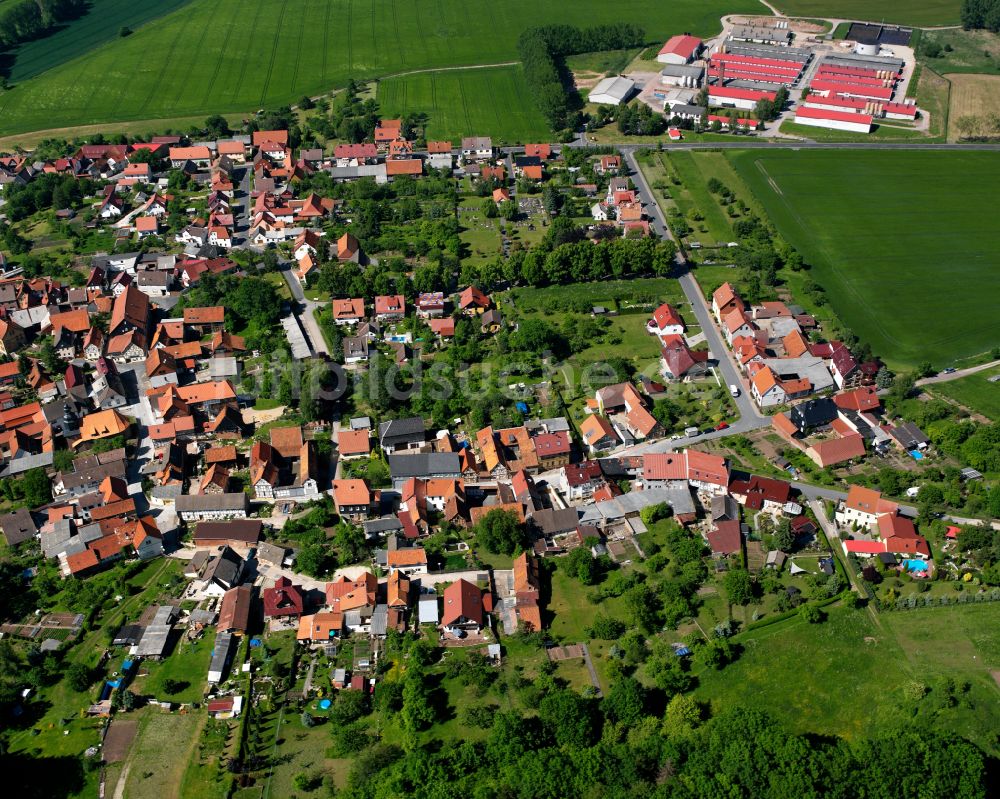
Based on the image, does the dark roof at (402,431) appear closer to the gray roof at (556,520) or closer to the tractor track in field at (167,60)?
the gray roof at (556,520)

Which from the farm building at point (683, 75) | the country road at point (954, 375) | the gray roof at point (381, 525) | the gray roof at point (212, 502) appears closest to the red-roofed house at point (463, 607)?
the gray roof at point (381, 525)

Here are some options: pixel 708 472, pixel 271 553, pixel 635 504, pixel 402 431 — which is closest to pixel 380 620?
pixel 271 553

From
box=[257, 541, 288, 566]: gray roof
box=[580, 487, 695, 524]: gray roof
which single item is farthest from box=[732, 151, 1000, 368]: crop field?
box=[257, 541, 288, 566]: gray roof

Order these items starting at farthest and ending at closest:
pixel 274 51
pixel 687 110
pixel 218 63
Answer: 1. pixel 274 51
2. pixel 218 63
3. pixel 687 110

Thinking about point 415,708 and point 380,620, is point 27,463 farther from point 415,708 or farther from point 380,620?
point 415,708

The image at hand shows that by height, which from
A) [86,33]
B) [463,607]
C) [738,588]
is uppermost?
[86,33]

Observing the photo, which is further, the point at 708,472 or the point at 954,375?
the point at 954,375

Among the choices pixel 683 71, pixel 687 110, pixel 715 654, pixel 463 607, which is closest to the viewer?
pixel 715 654
